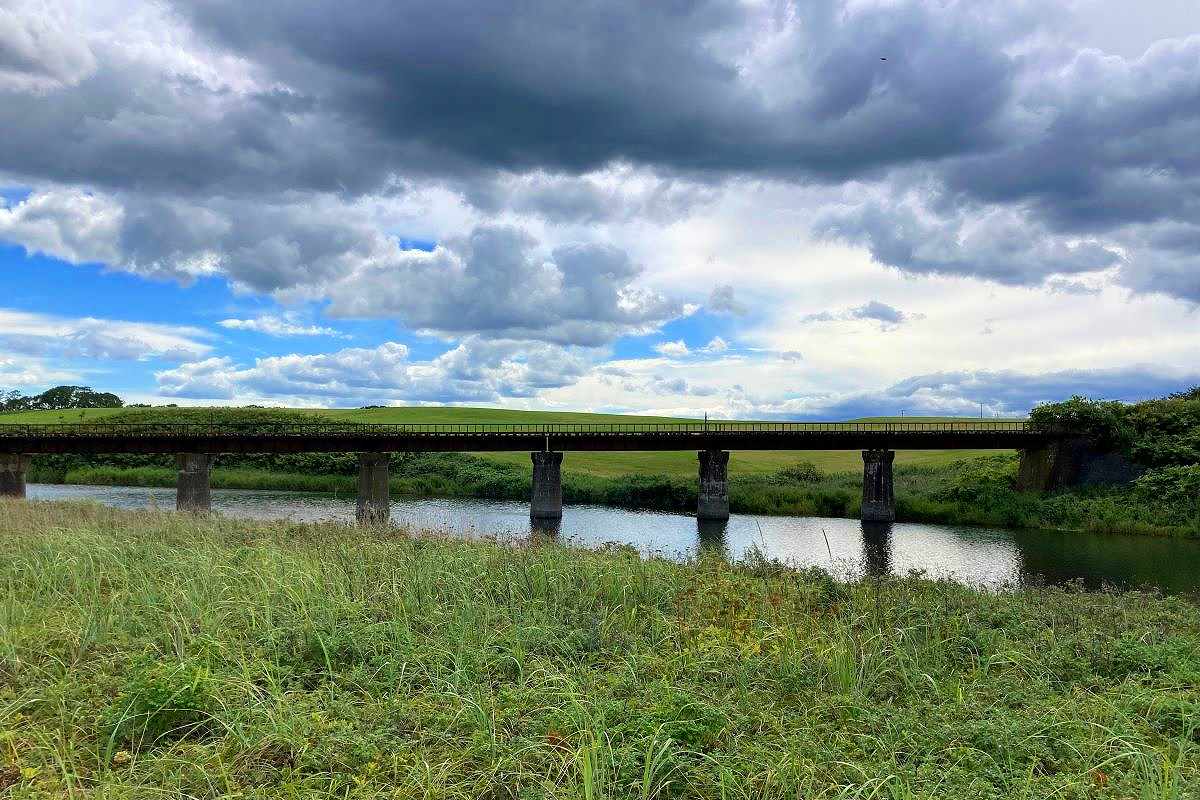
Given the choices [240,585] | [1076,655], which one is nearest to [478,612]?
[240,585]

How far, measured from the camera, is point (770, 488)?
256 ft

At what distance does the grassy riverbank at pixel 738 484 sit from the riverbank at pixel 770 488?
0.11m

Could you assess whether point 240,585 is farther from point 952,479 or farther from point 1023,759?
point 952,479

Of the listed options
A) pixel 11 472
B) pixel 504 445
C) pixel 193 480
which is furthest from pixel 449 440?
pixel 11 472

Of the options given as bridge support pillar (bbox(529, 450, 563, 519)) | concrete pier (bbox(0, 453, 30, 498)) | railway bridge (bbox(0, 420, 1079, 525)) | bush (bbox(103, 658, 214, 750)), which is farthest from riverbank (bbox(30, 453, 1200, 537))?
bush (bbox(103, 658, 214, 750))

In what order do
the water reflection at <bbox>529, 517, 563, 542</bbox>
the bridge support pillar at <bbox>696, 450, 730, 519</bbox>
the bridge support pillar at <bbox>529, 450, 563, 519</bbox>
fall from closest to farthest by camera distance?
the water reflection at <bbox>529, 517, 563, 542</bbox>, the bridge support pillar at <bbox>529, 450, 563, 519</bbox>, the bridge support pillar at <bbox>696, 450, 730, 519</bbox>

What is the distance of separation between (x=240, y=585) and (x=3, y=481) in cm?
6029

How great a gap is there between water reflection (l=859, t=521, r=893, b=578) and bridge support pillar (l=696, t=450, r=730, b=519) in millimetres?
11574

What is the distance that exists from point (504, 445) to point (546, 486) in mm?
5897

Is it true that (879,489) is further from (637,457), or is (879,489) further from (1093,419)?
(637,457)

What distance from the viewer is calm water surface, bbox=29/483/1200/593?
3850 cm

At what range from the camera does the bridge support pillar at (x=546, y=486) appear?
210 ft

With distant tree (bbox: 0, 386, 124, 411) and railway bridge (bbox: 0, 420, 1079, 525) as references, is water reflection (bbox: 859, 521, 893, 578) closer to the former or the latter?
railway bridge (bbox: 0, 420, 1079, 525)

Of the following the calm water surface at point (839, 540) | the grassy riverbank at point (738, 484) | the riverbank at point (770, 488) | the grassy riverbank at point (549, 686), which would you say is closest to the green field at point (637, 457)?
the grassy riverbank at point (738, 484)
